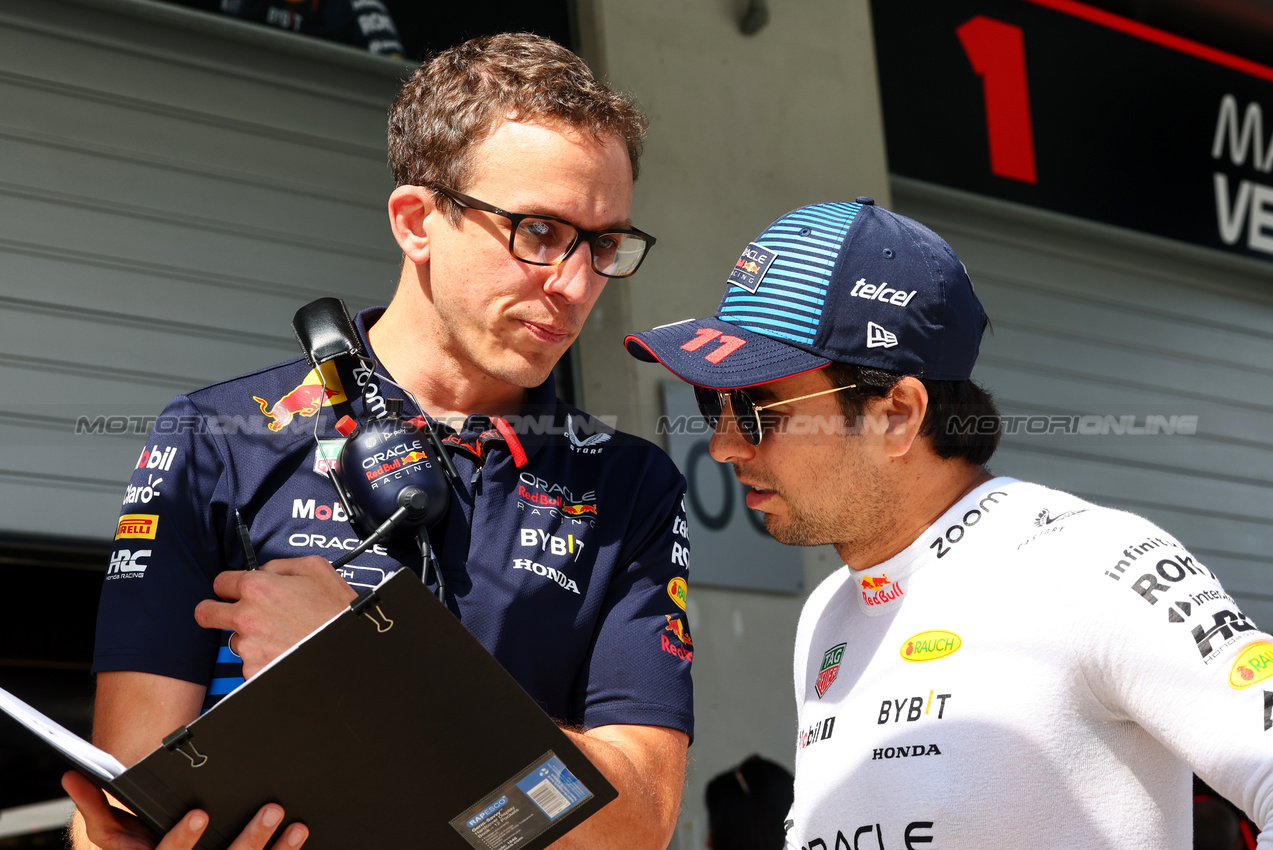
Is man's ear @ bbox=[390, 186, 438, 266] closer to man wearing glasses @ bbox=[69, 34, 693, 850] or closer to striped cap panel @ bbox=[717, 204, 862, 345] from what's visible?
man wearing glasses @ bbox=[69, 34, 693, 850]

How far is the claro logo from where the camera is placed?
1827mm

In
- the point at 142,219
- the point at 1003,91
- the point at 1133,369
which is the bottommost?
the point at 1133,369

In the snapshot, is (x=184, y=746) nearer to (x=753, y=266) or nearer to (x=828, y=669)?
(x=828, y=669)

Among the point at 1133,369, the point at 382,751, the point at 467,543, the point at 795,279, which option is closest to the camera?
the point at 382,751

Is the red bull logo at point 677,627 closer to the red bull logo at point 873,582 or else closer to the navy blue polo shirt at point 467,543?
the navy blue polo shirt at point 467,543

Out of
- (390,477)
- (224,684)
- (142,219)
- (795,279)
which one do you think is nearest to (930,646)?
(795,279)

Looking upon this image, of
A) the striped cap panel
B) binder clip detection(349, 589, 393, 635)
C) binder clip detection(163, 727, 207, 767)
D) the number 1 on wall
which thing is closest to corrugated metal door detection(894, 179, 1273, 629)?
the number 1 on wall

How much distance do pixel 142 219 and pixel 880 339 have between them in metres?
3.51

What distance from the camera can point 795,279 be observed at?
2100 mm

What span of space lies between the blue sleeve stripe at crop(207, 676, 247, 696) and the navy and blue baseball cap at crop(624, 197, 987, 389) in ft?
2.71

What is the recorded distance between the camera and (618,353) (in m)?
5.23

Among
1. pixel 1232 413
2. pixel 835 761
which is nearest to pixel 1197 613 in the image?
pixel 835 761

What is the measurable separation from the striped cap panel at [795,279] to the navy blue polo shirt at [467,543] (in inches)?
13.0

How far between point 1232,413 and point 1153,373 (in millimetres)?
688
